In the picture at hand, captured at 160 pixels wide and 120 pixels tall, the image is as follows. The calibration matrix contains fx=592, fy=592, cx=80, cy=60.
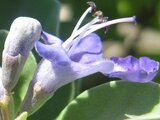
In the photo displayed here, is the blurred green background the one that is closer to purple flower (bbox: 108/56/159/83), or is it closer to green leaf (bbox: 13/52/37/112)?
green leaf (bbox: 13/52/37/112)

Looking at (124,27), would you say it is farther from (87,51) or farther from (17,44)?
(17,44)

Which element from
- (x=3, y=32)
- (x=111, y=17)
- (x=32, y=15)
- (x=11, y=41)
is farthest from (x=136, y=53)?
(x=11, y=41)

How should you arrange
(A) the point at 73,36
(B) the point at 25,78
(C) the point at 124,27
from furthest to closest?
(C) the point at 124,27
(B) the point at 25,78
(A) the point at 73,36

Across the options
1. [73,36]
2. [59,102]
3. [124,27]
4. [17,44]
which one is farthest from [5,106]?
[124,27]

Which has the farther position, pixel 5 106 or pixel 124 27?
pixel 124 27

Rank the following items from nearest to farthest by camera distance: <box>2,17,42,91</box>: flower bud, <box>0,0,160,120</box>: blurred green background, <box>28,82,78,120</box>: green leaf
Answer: <box>2,17,42,91</box>: flower bud, <box>28,82,78,120</box>: green leaf, <box>0,0,160,120</box>: blurred green background

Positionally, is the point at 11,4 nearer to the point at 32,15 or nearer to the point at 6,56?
the point at 32,15

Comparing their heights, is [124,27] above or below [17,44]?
below

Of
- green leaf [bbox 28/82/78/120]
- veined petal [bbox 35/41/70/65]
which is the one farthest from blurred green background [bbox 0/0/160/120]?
veined petal [bbox 35/41/70/65]
